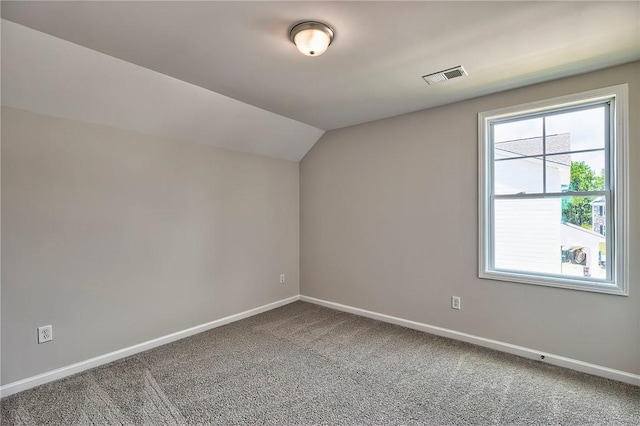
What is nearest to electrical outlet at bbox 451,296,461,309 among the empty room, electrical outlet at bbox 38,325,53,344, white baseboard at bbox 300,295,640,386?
the empty room

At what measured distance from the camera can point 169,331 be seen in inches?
123

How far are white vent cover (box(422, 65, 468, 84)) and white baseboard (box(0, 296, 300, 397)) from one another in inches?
130

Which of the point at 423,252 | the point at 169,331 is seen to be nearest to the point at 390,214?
the point at 423,252

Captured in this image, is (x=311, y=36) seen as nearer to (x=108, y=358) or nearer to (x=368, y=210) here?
(x=368, y=210)

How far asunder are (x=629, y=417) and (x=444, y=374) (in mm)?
1122

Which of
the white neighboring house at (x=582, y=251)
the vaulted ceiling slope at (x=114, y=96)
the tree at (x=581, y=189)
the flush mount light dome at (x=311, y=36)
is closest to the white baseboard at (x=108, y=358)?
the vaulted ceiling slope at (x=114, y=96)

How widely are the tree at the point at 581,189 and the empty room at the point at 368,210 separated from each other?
0.01 metres

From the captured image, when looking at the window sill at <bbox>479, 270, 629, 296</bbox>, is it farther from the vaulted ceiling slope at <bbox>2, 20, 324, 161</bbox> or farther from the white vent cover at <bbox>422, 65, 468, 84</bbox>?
the vaulted ceiling slope at <bbox>2, 20, 324, 161</bbox>

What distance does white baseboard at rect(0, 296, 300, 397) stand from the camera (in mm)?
2250

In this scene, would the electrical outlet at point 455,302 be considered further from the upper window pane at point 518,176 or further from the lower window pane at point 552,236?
the upper window pane at point 518,176

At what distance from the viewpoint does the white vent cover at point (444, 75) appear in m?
2.43

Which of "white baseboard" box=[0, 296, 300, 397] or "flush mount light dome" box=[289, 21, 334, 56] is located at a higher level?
"flush mount light dome" box=[289, 21, 334, 56]

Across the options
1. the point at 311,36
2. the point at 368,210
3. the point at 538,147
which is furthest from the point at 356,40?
the point at 368,210

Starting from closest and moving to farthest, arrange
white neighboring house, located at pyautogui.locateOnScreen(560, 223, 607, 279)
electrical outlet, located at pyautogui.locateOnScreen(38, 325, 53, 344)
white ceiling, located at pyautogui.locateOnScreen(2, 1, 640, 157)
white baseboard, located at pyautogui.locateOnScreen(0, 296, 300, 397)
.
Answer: white ceiling, located at pyautogui.locateOnScreen(2, 1, 640, 157), white baseboard, located at pyautogui.locateOnScreen(0, 296, 300, 397), electrical outlet, located at pyautogui.locateOnScreen(38, 325, 53, 344), white neighboring house, located at pyautogui.locateOnScreen(560, 223, 607, 279)
